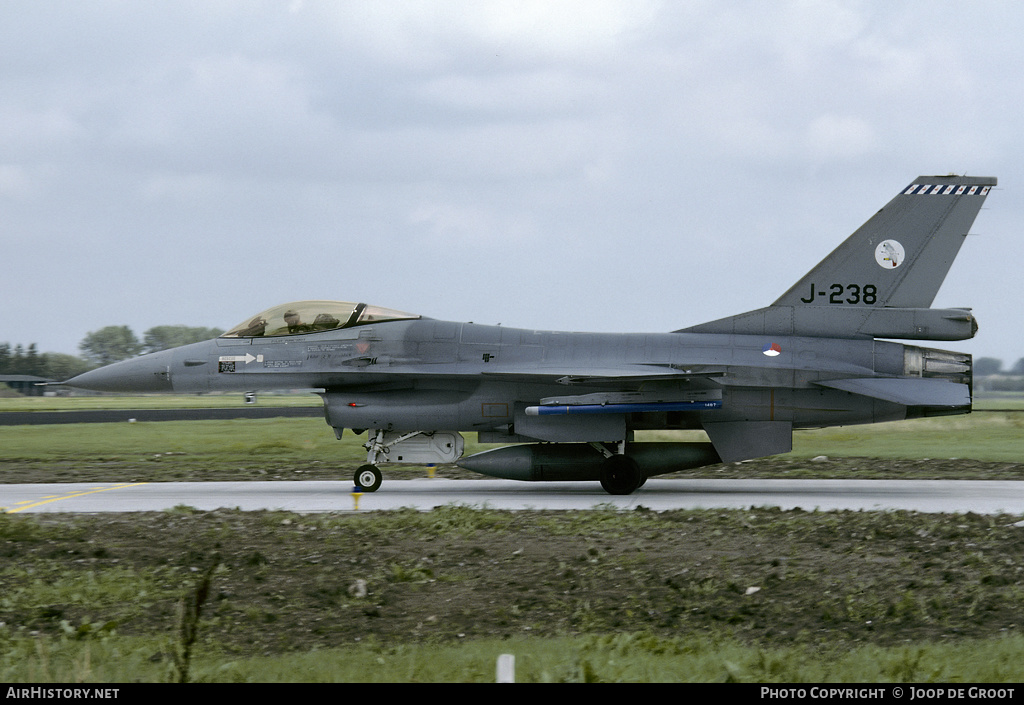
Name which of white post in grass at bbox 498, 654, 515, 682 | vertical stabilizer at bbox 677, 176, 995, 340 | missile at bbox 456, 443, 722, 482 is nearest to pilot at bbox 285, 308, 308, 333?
missile at bbox 456, 443, 722, 482

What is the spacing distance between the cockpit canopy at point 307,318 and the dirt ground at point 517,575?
480 cm

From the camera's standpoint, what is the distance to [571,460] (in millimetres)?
16078

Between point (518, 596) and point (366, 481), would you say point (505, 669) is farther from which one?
point (366, 481)

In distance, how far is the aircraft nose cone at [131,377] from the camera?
16.8 m

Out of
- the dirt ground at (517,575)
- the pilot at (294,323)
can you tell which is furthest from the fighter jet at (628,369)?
the dirt ground at (517,575)

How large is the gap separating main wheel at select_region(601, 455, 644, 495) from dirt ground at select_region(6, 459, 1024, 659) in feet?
10.0

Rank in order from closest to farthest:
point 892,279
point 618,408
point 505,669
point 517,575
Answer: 1. point 505,669
2. point 517,575
3. point 618,408
4. point 892,279

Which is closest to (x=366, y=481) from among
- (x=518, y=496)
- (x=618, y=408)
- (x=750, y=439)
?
(x=518, y=496)

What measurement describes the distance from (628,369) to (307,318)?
5.70 m

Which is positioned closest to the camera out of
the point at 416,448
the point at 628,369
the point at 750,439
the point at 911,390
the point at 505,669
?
the point at 505,669

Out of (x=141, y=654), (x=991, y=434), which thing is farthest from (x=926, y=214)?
(x=141, y=654)

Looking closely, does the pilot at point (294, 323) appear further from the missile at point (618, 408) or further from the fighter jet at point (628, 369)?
the missile at point (618, 408)

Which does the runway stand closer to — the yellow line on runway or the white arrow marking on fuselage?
the yellow line on runway

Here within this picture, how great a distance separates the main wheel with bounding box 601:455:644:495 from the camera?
15.8 metres
